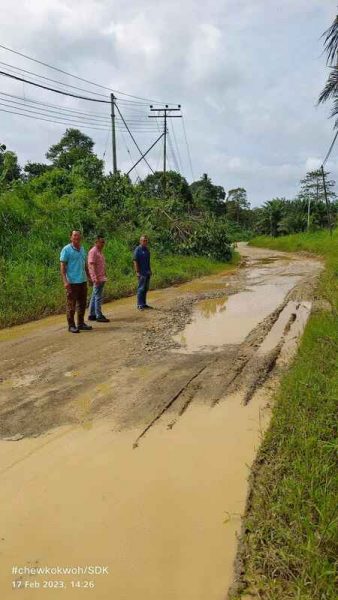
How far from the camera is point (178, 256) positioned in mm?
19047

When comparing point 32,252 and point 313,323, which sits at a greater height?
point 32,252

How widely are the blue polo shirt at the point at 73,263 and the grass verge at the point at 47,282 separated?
1.82 metres

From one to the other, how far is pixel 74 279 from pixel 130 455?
15.0 ft

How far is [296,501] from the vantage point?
2.65 m

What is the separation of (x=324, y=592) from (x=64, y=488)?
68.9 inches

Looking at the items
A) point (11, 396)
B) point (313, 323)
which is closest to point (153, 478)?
point (11, 396)

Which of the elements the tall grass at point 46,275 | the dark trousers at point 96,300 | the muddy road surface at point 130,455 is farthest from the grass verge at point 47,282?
the muddy road surface at point 130,455

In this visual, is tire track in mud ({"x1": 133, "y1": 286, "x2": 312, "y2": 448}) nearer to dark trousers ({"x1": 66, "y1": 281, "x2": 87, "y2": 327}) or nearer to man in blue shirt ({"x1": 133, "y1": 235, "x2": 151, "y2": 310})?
dark trousers ({"x1": 66, "y1": 281, "x2": 87, "y2": 327})

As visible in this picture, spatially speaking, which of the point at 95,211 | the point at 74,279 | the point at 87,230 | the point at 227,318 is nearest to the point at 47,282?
the point at 74,279

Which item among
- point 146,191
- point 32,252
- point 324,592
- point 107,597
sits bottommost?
point 107,597

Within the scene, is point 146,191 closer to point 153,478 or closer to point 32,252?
point 32,252

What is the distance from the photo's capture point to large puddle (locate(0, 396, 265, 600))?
2414 millimetres

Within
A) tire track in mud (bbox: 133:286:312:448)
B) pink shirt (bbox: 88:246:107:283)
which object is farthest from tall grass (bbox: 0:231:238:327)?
tire track in mud (bbox: 133:286:312:448)

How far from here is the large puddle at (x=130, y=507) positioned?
2.41 meters
